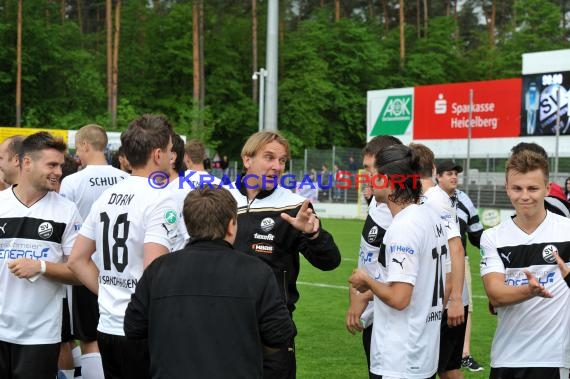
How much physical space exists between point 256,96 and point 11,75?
53.5ft

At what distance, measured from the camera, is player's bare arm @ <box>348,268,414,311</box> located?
4.00 metres

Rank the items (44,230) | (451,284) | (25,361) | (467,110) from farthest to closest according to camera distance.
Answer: (467,110), (451,284), (44,230), (25,361)

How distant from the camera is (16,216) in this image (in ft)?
15.6

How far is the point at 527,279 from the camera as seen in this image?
13.8 feet

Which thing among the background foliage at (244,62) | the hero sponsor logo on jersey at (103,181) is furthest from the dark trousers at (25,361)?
the background foliage at (244,62)

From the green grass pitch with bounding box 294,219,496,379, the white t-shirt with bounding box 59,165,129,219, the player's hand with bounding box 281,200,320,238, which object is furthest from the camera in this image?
the green grass pitch with bounding box 294,219,496,379

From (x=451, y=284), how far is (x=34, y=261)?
275 cm

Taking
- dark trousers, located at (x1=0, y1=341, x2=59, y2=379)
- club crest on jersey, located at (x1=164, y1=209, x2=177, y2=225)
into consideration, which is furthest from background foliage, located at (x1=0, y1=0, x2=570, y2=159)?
club crest on jersey, located at (x1=164, y1=209, x2=177, y2=225)

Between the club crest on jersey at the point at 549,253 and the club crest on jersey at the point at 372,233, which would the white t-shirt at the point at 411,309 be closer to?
the club crest on jersey at the point at 549,253

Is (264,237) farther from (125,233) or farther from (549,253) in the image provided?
(549,253)

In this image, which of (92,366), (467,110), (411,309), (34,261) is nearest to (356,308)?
(411,309)

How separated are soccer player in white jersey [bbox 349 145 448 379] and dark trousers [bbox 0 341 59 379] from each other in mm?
2041

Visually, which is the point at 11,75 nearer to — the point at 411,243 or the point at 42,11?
the point at 42,11

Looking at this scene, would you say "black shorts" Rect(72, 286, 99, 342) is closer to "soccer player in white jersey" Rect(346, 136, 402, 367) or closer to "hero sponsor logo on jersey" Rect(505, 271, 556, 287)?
"soccer player in white jersey" Rect(346, 136, 402, 367)
